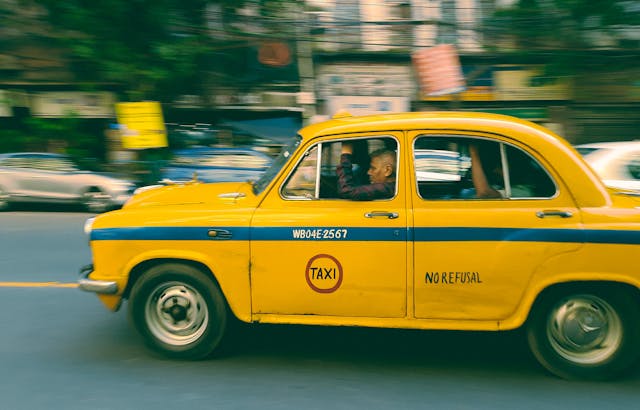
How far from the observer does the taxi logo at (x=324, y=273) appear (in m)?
4.84

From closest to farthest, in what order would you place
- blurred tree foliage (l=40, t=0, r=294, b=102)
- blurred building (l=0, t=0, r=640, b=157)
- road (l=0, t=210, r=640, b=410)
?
road (l=0, t=210, r=640, b=410) < blurred tree foliage (l=40, t=0, r=294, b=102) < blurred building (l=0, t=0, r=640, b=157)

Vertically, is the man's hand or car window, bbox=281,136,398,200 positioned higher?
the man's hand

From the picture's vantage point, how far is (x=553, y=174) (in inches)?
188

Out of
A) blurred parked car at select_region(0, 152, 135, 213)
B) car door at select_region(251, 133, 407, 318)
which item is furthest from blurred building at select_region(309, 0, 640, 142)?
car door at select_region(251, 133, 407, 318)

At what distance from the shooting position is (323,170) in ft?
16.4

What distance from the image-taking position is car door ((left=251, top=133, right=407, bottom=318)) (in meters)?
4.80

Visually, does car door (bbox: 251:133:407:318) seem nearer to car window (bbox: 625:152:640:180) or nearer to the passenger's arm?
the passenger's arm

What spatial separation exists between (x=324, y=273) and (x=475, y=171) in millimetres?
1239

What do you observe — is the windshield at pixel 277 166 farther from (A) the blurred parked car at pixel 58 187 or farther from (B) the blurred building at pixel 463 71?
(B) the blurred building at pixel 463 71

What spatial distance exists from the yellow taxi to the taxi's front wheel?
12mm

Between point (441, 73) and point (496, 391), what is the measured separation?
12.1 metres

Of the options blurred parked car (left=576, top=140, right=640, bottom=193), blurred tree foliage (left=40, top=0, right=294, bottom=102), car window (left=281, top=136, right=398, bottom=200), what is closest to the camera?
car window (left=281, top=136, right=398, bottom=200)

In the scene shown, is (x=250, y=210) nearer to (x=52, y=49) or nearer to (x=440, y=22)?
(x=440, y=22)

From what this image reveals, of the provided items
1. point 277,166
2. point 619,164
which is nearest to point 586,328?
point 277,166
